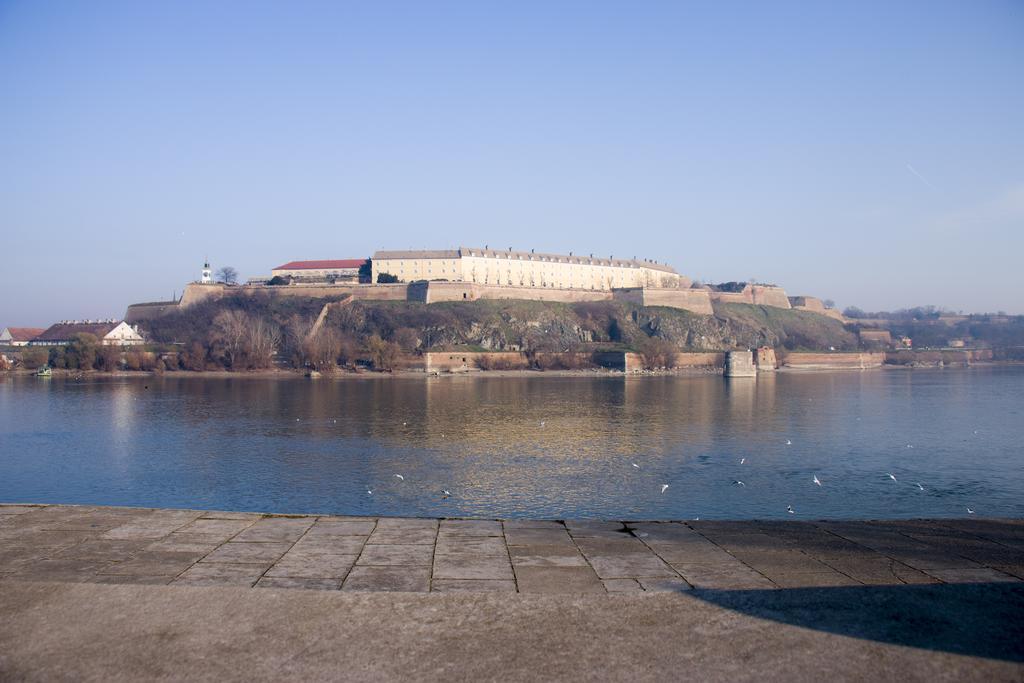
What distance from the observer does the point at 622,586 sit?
444 centimetres

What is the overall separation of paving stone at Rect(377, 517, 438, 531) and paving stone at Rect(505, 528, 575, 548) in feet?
2.09

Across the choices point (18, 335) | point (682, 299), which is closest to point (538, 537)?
point (682, 299)

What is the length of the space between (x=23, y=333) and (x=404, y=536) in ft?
275

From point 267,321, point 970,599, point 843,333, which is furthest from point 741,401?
point 843,333

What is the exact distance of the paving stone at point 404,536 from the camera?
5398 mm

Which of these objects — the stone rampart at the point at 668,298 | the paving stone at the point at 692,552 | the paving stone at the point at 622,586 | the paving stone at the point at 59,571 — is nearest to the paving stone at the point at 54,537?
the paving stone at the point at 59,571

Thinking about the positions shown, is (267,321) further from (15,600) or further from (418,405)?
(15,600)

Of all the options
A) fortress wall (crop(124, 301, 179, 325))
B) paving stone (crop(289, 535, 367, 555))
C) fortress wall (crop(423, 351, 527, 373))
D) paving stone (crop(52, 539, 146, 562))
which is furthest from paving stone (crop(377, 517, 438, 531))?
fortress wall (crop(124, 301, 179, 325))

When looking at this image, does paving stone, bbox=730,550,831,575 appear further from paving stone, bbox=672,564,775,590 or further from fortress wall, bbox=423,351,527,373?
fortress wall, bbox=423,351,527,373

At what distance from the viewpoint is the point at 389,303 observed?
67438 mm

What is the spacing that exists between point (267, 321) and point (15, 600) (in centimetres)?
6060

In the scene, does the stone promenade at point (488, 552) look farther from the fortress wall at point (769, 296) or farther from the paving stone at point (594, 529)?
the fortress wall at point (769, 296)

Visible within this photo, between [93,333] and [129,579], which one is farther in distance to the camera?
[93,333]

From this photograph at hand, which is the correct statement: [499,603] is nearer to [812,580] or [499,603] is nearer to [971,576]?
[812,580]
